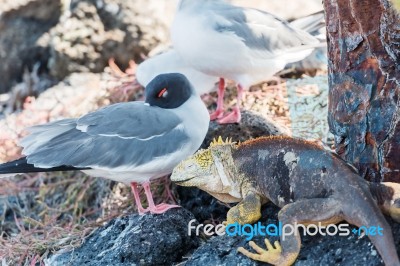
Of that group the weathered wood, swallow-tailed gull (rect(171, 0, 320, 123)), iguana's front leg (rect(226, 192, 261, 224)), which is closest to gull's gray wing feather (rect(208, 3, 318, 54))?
swallow-tailed gull (rect(171, 0, 320, 123))

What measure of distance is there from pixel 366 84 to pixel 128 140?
49.2 inches

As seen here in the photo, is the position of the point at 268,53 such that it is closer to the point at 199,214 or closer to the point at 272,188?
the point at 199,214

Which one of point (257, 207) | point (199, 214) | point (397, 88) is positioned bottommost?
point (199, 214)

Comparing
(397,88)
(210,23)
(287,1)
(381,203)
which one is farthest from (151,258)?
(287,1)

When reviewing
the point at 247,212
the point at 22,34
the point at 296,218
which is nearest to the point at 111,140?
the point at 247,212

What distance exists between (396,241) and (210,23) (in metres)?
2.21

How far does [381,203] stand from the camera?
3.46 m

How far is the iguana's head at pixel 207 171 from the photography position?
388 cm

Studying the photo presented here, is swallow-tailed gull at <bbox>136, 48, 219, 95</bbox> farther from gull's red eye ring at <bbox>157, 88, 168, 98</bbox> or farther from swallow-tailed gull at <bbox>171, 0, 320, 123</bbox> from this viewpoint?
gull's red eye ring at <bbox>157, 88, 168, 98</bbox>

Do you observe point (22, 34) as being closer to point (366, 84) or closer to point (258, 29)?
point (258, 29)

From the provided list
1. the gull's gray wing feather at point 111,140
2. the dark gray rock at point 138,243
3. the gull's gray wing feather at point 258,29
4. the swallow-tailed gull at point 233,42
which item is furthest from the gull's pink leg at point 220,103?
the dark gray rock at point 138,243

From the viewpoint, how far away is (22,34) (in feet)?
25.6

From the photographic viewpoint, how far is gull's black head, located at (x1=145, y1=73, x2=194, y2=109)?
14.7ft

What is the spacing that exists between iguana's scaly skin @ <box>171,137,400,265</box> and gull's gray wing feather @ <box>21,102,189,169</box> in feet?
1.13
